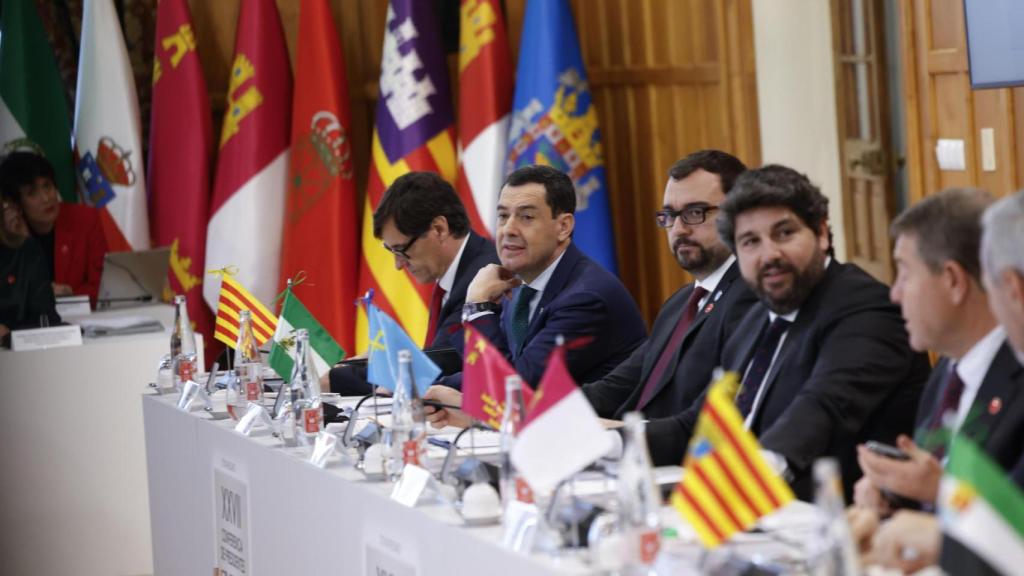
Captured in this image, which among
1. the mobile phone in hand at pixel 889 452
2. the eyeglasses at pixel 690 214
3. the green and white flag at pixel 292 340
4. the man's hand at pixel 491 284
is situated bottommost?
the mobile phone in hand at pixel 889 452

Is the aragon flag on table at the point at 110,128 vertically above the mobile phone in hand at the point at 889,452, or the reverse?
the aragon flag on table at the point at 110,128

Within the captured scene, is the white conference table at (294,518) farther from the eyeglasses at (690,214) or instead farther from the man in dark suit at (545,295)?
the eyeglasses at (690,214)

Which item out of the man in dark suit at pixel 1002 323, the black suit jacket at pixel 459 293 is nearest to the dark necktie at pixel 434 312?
the black suit jacket at pixel 459 293

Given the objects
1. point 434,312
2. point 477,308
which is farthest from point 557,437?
point 434,312

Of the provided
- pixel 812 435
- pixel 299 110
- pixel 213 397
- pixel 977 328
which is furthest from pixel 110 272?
pixel 977 328

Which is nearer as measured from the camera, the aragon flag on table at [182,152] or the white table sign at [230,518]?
the white table sign at [230,518]

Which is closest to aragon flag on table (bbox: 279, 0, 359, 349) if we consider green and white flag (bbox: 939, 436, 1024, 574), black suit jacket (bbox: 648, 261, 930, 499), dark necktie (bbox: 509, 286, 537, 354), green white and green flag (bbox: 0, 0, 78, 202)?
green white and green flag (bbox: 0, 0, 78, 202)

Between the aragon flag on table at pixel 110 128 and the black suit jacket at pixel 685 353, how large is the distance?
380cm

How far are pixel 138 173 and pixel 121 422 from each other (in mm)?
1818

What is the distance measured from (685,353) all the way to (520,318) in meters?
0.81

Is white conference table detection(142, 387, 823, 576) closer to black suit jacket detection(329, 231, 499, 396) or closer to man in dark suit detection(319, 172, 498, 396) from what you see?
black suit jacket detection(329, 231, 499, 396)

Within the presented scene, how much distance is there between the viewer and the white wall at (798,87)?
5684 millimetres

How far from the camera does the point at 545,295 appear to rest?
4023 millimetres

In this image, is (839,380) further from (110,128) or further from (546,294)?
(110,128)
